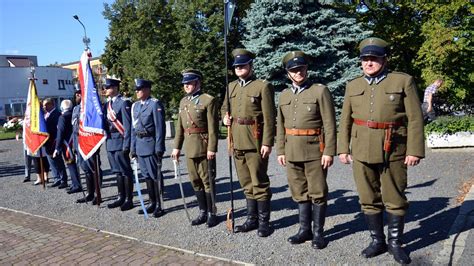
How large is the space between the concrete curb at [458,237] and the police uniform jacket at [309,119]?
4.71ft

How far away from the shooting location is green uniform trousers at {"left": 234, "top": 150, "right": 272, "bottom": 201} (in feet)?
16.0

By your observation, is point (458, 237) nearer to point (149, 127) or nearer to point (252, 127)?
point (252, 127)

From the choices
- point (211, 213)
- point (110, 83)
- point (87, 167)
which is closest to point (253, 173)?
point (211, 213)

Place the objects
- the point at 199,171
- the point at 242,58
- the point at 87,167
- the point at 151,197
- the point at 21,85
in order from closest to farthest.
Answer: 1. the point at 242,58
2. the point at 199,171
3. the point at 151,197
4. the point at 87,167
5. the point at 21,85

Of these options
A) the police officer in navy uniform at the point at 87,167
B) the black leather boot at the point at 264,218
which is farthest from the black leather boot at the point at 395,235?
the police officer in navy uniform at the point at 87,167

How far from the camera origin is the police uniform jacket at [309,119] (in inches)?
166

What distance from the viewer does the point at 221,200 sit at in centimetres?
700

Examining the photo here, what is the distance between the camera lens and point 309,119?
14.1ft

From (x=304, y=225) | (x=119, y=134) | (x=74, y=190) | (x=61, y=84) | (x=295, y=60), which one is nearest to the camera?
(x=295, y=60)

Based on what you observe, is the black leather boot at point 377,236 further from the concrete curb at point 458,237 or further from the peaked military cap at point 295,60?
the peaked military cap at point 295,60

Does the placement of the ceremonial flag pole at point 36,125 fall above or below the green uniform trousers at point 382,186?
above

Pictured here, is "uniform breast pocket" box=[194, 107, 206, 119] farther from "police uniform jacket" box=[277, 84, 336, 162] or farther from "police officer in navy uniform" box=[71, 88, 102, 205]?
"police officer in navy uniform" box=[71, 88, 102, 205]

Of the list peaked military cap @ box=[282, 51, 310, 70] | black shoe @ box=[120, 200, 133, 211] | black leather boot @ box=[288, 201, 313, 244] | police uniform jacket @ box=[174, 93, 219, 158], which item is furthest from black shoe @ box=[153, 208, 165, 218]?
peaked military cap @ box=[282, 51, 310, 70]

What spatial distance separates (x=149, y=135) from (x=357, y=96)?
314 centimetres
